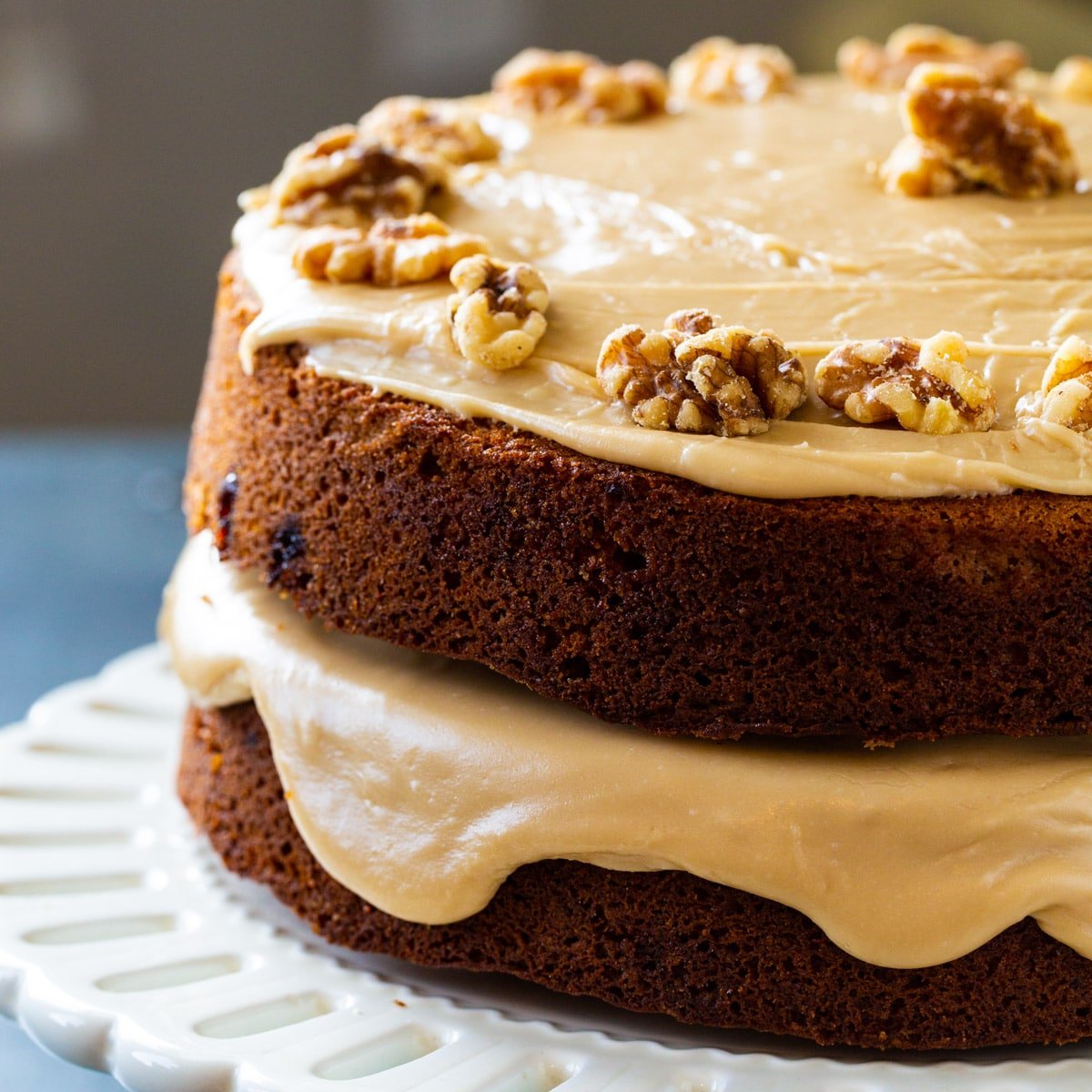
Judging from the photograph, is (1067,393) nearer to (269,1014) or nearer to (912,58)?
(269,1014)

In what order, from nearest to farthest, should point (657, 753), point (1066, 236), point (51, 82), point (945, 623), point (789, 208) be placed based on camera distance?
point (945, 623) → point (657, 753) → point (1066, 236) → point (789, 208) → point (51, 82)

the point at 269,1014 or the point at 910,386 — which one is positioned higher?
the point at 910,386

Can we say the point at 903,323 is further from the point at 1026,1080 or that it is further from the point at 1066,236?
the point at 1026,1080

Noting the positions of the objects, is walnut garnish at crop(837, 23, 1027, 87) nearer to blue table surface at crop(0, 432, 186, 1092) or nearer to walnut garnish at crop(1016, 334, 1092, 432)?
walnut garnish at crop(1016, 334, 1092, 432)

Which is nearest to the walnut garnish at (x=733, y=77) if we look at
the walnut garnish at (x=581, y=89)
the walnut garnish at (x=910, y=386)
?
the walnut garnish at (x=581, y=89)

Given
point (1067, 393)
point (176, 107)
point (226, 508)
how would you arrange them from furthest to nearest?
point (176, 107)
point (226, 508)
point (1067, 393)

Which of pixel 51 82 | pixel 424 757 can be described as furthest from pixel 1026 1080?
pixel 51 82

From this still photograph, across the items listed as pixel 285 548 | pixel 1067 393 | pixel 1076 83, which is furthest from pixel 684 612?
pixel 1076 83
